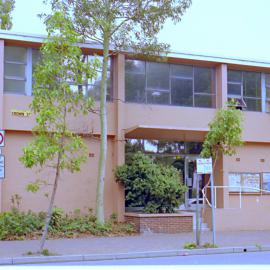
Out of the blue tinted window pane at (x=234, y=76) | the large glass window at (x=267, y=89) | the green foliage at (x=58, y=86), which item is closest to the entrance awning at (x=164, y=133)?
the blue tinted window pane at (x=234, y=76)

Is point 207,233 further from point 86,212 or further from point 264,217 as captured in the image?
point 86,212

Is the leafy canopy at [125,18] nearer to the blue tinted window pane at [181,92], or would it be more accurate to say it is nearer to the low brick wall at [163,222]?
the blue tinted window pane at [181,92]

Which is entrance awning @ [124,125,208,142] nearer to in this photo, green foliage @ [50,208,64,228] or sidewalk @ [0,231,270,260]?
sidewalk @ [0,231,270,260]

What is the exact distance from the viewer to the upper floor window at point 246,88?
81.3ft

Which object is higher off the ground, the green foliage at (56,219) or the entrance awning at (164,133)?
the entrance awning at (164,133)

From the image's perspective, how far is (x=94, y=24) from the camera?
19875 mm

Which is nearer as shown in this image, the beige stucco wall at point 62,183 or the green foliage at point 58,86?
the green foliage at point 58,86

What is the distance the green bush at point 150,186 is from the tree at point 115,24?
4.37ft

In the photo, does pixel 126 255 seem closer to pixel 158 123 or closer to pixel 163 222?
pixel 163 222

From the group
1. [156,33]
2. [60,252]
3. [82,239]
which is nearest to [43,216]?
[82,239]

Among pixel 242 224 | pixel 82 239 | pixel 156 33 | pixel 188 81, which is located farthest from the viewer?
pixel 188 81

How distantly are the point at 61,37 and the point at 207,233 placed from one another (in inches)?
383

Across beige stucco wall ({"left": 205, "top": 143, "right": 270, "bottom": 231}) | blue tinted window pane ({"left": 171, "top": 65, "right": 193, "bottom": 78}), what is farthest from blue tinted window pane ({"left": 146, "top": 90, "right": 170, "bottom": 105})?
beige stucco wall ({"left": 205, "top": 143, "right": 270, "bottom": 231})

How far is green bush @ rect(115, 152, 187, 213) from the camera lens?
20656 millimetres
